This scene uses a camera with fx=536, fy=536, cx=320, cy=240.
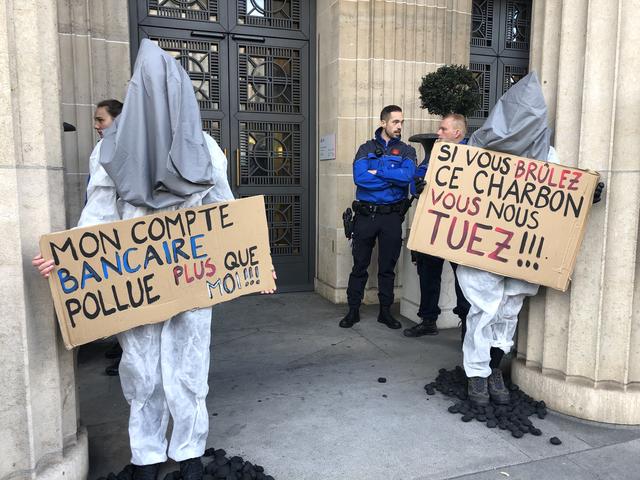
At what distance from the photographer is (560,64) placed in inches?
132

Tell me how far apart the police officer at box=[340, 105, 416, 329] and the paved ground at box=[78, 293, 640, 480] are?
0.61 metres

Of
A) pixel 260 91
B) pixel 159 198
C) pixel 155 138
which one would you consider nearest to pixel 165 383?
pixel 159 198

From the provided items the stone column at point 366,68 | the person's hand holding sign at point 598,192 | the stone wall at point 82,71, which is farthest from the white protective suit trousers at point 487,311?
the stone wall at point 82,71

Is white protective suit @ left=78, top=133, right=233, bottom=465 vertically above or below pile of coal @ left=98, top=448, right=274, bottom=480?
above

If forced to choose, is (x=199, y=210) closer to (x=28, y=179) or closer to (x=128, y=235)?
(x=128, y=235)

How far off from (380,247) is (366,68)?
6.94ft

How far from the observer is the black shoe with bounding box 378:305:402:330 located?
5268 mm

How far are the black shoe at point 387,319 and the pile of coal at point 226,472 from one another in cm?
273

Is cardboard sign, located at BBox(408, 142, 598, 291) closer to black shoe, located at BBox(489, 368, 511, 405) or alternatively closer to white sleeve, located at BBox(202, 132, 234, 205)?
black shoe, located at BBox(489, 368, 511, 405)

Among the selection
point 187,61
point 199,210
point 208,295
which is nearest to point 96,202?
point 199,210

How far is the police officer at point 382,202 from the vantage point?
4910 millimetres

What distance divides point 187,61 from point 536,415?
490 cm

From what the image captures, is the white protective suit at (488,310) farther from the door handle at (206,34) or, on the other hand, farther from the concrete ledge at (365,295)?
the door handle at (206,34)

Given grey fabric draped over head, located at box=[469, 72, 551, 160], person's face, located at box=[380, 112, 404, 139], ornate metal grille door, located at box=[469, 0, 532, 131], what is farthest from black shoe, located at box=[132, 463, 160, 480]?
ornate metal grille door, located at box=[469, 0, 532, 131]
